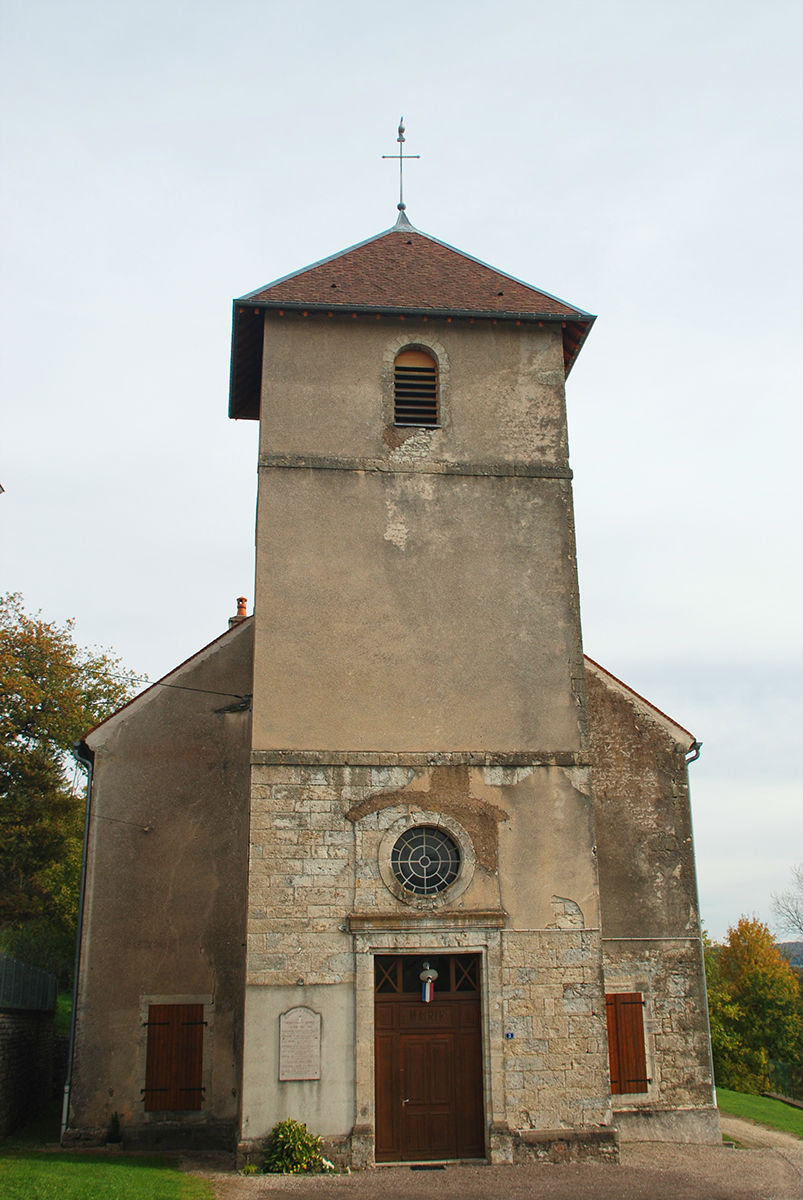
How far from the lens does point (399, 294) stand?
1502cm

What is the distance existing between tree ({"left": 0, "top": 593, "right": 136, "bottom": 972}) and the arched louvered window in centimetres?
1664

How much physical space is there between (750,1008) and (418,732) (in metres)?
26.0

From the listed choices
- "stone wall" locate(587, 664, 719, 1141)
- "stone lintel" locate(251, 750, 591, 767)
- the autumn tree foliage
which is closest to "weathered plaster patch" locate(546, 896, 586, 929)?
"stone lintel" locate(251, 750, 591, 767)

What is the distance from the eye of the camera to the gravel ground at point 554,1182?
10195 millimetres

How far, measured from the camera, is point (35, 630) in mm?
28219

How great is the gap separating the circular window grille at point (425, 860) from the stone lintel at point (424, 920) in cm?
32

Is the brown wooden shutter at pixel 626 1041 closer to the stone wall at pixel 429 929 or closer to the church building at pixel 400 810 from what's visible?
the church building at pixel 400 810

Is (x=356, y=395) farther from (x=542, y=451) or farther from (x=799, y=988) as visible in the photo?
(x=799, y=988)

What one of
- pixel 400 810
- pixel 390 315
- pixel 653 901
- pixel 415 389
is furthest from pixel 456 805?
pixel 390 315

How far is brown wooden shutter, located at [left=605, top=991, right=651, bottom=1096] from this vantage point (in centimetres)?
1366

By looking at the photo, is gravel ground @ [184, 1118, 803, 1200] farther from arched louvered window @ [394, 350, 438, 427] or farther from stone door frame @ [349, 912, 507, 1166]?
arched louvered window @ [394, 350, 438, 427]

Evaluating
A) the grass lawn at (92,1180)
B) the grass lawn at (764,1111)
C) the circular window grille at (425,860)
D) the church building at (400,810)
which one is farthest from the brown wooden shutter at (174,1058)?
the grass lawn at (764,1111)

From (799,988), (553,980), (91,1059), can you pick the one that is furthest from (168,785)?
(799,988)

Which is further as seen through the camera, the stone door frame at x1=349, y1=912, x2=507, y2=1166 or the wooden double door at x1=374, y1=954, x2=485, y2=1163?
the wooden double door at x1=374, y1=954, x2=485, y2=1163
